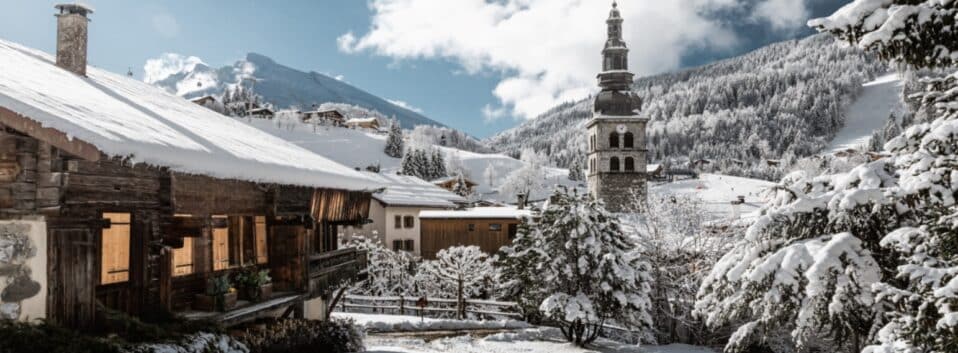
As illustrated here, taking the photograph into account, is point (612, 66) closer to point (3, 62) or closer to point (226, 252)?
point (226, 252)

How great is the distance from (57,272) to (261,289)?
522cm

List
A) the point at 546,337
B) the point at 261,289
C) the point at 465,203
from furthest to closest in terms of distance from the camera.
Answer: the point at 465,203 → the point at 546,337 → the point at 261,289

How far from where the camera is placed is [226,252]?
1355 cm

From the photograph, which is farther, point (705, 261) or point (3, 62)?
point (705, 261)

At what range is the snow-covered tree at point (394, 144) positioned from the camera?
4567 inches

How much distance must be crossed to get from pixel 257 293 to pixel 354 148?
103 meters

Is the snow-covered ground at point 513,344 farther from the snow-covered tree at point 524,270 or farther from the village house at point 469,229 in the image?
the village house at point 469,229

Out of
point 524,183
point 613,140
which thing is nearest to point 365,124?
point 524,183

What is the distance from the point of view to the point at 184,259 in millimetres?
11961

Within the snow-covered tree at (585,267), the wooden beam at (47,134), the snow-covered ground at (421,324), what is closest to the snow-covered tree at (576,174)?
the snow-covered ground at (421,324)

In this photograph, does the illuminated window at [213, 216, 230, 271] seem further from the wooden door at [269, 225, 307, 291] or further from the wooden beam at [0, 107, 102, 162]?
the wooden beam at [0, 107, 102, 162]

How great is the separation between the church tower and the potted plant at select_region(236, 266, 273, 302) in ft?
164

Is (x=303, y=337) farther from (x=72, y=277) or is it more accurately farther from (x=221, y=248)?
(x=72, y=277)


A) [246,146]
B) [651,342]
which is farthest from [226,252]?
[651,342]
